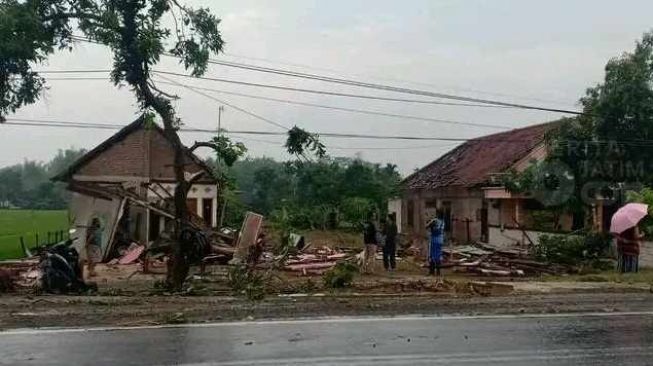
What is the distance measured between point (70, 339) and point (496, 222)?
2520cm

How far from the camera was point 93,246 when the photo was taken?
22375 millimetres

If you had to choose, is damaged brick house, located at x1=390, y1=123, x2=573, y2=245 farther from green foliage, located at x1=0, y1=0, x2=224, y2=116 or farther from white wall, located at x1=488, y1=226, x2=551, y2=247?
green foliage, located at x1=0, y1=0, x2=224, y2=116

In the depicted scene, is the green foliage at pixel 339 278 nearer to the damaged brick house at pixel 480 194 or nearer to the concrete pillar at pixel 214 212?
the damaged brick house at pixel 480 194

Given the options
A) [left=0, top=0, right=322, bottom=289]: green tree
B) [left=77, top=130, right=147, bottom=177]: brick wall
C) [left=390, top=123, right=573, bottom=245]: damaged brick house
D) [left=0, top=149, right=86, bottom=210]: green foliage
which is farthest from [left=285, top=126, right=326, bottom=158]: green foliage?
[left=0, top=149, right=86, bottom=210]: green foliage

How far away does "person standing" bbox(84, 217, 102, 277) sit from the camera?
20628 mm

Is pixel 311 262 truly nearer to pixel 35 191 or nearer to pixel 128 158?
pixel 128 158

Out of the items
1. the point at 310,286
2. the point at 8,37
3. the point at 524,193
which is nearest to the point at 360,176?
the point at 524,193

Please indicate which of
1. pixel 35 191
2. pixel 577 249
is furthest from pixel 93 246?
pixel 35 191

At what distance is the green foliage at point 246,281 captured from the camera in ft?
47.1

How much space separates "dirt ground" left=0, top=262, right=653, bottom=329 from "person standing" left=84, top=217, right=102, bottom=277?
3.75 m

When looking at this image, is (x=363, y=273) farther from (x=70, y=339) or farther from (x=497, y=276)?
(x=70, y=339)

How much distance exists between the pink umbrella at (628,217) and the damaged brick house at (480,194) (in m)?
7.15

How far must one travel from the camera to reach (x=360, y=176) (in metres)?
44.3

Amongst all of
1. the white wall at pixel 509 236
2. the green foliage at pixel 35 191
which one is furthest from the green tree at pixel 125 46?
the green foliage at pixel 35 191
